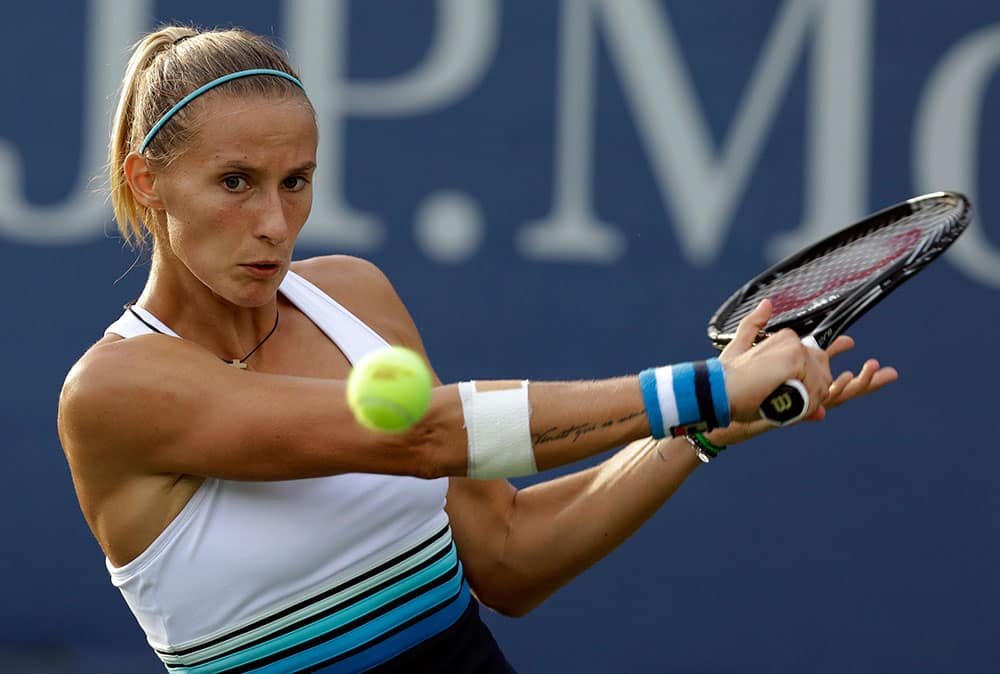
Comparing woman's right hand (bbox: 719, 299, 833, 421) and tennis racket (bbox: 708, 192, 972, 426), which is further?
tennis racket (bbox: 708, 192, 972, 426)

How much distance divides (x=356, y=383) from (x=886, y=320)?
2.94 meters

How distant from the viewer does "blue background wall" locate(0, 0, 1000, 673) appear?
4.36m

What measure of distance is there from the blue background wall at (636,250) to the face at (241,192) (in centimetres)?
233

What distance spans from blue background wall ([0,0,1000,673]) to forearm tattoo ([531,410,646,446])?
251 centimetres

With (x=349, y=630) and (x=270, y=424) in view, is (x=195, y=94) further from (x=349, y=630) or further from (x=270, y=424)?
(x=349, y=630)

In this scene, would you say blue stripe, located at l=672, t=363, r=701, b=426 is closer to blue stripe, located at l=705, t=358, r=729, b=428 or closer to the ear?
blue stripe, located at l=705, t=358, r=729, b=428

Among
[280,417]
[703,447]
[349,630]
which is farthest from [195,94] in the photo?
[703,447]

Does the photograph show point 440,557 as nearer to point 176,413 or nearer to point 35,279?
point 176,413

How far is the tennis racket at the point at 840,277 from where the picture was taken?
84.0 inches

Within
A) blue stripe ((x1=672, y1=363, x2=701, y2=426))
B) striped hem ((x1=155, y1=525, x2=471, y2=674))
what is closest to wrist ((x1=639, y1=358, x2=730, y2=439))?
blue stripe ((x1=672, y1=363, x2=701, y2=426))

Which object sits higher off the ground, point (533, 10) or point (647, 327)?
point (533, 10)

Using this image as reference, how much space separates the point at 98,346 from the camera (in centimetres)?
202

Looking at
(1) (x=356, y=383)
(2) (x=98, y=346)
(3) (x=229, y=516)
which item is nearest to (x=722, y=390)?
(1) (x=356, y=383)

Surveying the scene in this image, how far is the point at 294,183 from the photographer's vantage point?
6.80 feet
